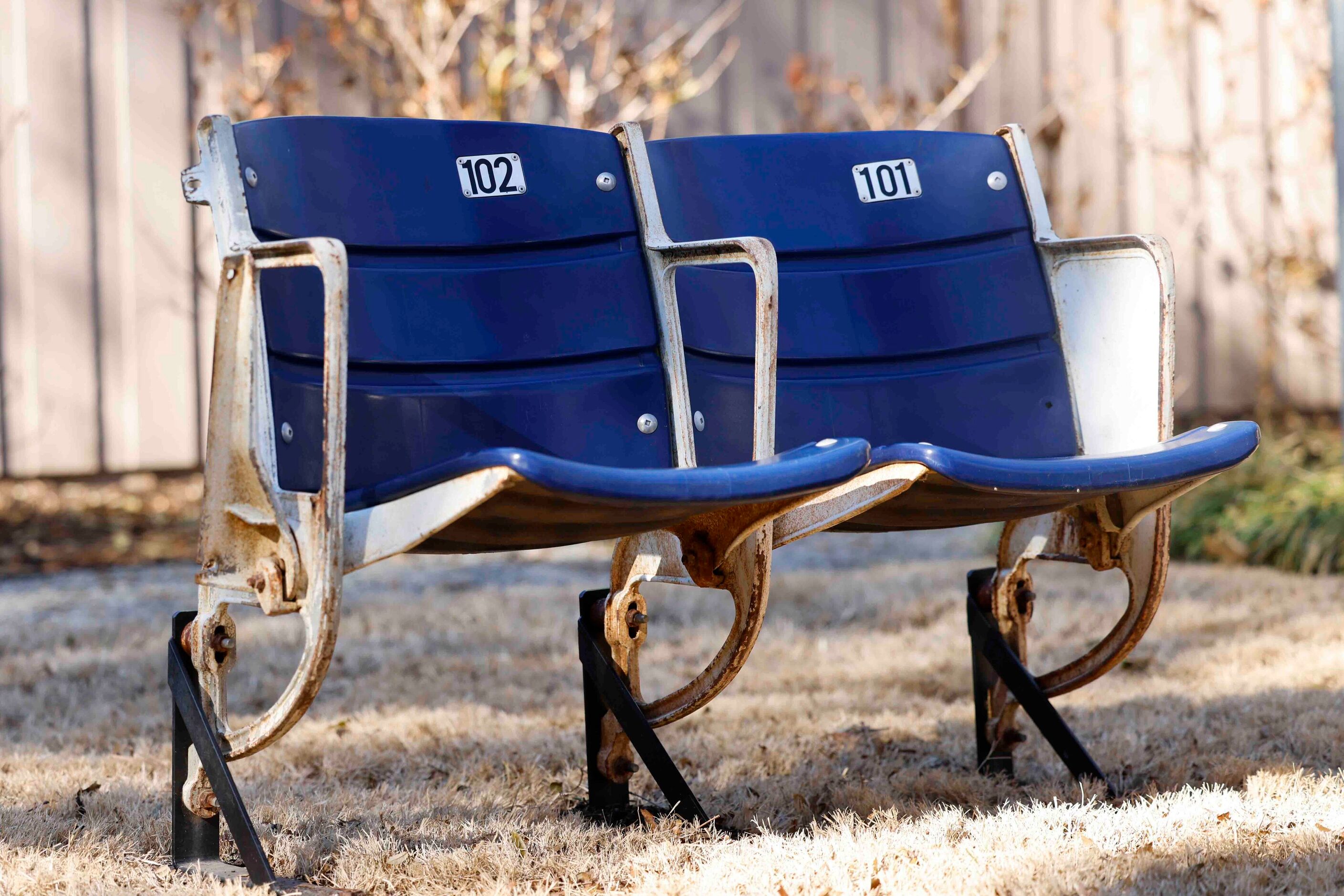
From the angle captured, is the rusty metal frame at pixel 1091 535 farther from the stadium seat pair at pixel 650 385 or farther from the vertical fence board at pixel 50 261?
the vertical fence board at pixel 50 261

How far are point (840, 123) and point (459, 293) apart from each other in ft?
14.8

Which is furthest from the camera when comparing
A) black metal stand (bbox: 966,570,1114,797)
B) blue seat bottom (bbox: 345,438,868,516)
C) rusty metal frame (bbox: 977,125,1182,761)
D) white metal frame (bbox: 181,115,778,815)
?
black metal stand (bbox: 966,570,1114,797)

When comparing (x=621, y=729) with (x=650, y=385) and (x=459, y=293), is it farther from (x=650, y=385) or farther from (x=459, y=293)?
(x=459, y=293)

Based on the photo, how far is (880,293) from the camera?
2.10m

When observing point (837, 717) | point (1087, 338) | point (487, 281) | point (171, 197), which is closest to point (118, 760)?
point (487, 281)

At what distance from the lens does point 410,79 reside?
5.20 meters

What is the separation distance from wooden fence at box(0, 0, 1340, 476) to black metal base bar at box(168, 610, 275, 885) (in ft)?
12.3

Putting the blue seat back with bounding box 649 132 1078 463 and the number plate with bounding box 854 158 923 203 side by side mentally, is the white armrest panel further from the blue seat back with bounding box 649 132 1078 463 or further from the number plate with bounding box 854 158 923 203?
the number plate with bounding box 854 158 923 203

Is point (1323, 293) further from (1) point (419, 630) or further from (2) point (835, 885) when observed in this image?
(2) point (835, 885)

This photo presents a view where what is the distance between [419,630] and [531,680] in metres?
0.58

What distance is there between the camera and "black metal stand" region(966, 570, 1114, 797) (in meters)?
2.02

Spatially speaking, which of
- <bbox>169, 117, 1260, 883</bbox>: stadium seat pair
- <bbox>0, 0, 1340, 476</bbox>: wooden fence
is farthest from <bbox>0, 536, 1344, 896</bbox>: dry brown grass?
<bbox>0, 0, 1340, 476</bbox>: wooden fence

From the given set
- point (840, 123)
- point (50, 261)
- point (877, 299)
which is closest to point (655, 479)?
point (877, 299)

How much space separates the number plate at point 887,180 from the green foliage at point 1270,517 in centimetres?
223
